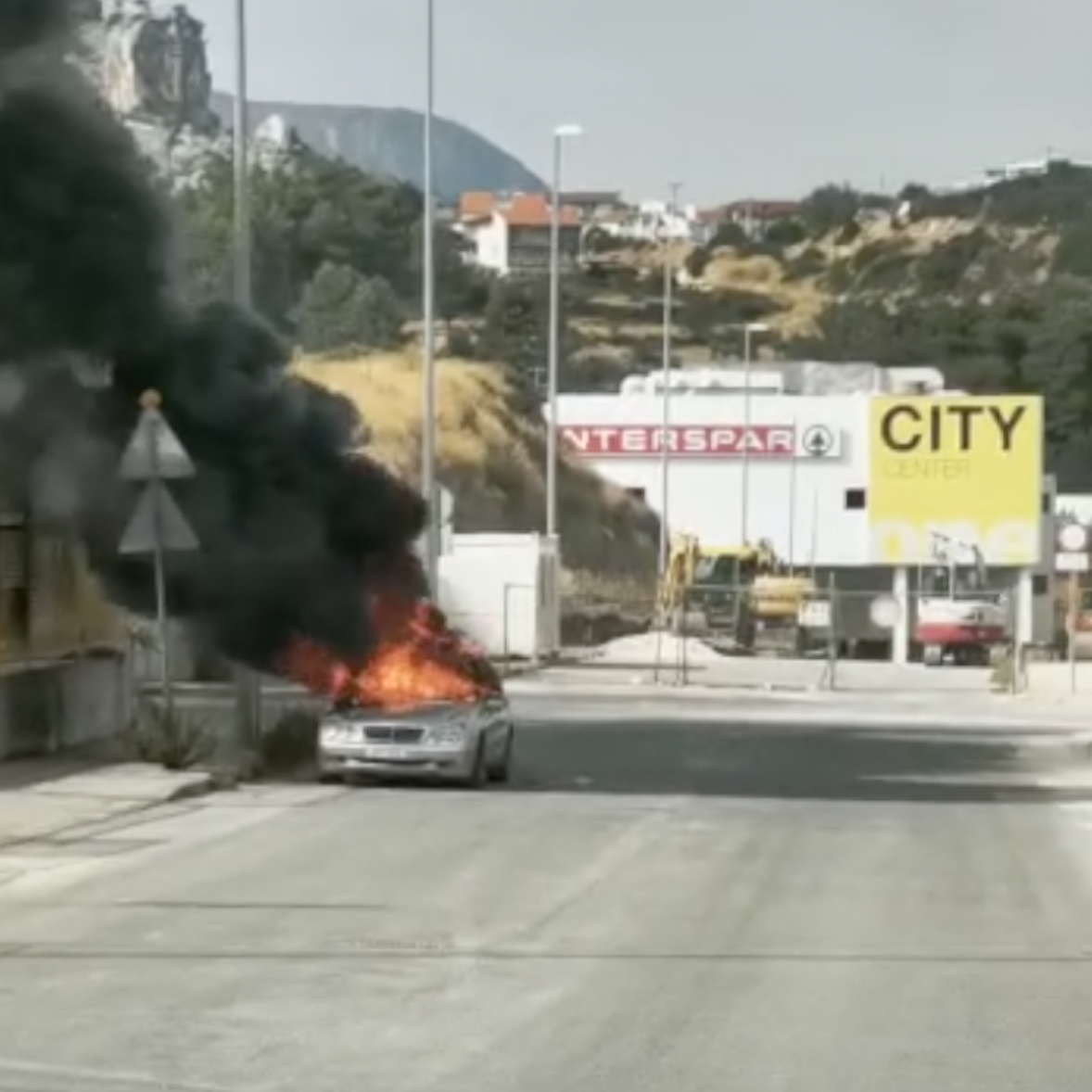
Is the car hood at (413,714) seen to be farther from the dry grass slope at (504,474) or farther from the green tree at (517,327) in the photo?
the green tree at (517,327)

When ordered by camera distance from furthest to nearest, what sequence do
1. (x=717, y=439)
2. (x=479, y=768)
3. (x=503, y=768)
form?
(x=717, y=439), (x=503, y=768), (x=479, y=768)

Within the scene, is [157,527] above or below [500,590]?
above

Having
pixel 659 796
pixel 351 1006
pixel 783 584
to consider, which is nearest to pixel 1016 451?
pixel 783 584

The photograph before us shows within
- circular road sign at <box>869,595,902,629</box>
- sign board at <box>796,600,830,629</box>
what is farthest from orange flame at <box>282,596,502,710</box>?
sign board at <box>796,600,830,629</box>

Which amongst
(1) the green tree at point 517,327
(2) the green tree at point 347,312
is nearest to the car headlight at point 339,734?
(2) the green tree at point 347,312

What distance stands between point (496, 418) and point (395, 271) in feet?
141

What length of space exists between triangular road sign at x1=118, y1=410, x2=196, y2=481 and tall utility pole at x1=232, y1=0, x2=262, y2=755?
13.7ft

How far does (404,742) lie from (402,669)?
3.27 feet

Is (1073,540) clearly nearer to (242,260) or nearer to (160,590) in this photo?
(242,260)

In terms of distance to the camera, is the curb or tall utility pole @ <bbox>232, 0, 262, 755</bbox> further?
tall utility pole @ <bbox>232, 0, 262, 755</bbox>

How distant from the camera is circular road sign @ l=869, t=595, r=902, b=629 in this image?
62.9 meters

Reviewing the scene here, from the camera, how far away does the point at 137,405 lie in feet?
94.1

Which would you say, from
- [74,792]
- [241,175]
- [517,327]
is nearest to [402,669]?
[74,792]

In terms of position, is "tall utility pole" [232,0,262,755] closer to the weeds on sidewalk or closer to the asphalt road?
the weeds on sidewalk
